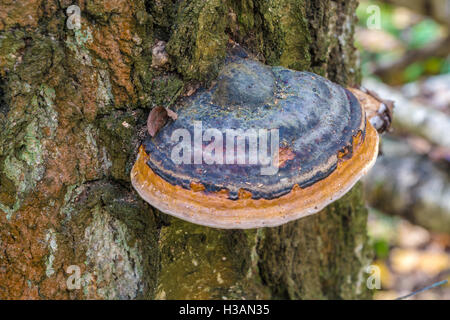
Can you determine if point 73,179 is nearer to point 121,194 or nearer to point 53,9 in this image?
point 121,194

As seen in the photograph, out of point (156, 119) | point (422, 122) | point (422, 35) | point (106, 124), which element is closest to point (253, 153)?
point (156, 119)

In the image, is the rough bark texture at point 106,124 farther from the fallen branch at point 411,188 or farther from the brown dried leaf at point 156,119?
the fallen branch at point 411,188

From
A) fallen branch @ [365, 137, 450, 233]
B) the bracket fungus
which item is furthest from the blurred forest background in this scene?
the bracket fungus

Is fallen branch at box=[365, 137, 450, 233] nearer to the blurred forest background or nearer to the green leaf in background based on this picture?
the blurred forest background

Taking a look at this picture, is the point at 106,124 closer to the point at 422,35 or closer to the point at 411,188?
the point at 411,188

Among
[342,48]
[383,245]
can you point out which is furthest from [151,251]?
[383,245]
